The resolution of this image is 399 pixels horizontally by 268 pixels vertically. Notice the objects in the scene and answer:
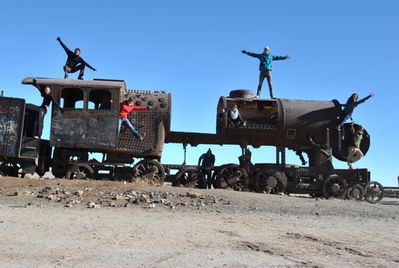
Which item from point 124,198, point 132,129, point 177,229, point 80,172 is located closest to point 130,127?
point 132,129

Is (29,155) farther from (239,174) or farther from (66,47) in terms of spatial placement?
(239,174)

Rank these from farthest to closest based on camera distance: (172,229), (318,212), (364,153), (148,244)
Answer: (364,153) < (318,212) < (172,229) < (148,244)

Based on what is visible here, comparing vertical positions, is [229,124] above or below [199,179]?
above

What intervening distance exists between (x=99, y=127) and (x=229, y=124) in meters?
4.02

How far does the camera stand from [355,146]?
14.5 meters

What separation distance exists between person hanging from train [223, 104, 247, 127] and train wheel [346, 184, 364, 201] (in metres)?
4.07

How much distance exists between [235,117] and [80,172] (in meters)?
5.02

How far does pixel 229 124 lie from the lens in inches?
544

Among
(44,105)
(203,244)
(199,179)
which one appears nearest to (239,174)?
(199,179)

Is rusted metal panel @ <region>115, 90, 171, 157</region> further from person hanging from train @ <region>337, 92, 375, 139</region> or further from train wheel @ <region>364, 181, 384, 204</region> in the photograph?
train wheel @ <region>364, 181, 384, 204</region>

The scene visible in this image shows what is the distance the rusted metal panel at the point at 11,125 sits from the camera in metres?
12.5

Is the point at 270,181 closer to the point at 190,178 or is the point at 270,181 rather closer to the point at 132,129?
the point at 190,178

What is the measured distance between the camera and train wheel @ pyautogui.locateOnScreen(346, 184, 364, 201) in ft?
46.3

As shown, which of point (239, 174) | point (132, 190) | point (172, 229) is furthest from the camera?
point (239, 174)
